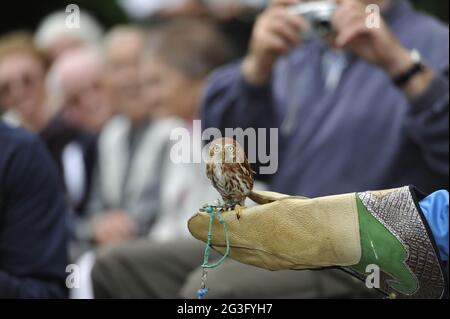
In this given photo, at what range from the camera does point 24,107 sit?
3080 mm

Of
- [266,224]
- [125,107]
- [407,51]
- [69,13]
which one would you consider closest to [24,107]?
[125,107]

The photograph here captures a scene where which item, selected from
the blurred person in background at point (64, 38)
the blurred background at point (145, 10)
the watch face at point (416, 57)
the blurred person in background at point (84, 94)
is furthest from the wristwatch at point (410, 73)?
the blurred person in background at point (64, 38)

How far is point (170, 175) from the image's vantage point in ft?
9.17

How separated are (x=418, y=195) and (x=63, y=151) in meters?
2.03

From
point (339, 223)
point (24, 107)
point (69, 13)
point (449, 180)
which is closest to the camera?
point (339, 223)

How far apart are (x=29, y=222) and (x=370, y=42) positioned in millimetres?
787

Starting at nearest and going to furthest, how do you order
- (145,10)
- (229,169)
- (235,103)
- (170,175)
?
(229,169) < (235,103) < (170,175) < (145,10)

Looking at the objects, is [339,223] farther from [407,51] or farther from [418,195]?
[407,51]

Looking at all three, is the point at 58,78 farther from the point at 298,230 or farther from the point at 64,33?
the point at 298,230

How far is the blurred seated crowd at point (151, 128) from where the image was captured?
190 cm

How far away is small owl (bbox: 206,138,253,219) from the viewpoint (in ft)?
4.06

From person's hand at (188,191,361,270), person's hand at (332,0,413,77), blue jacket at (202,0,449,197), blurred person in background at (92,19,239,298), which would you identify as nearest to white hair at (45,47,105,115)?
blurred person in background at (92,19,239,298)

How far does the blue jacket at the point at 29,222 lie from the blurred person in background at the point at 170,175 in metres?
0.39

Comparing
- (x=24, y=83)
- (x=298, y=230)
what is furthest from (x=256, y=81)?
(x=24, y=83)
